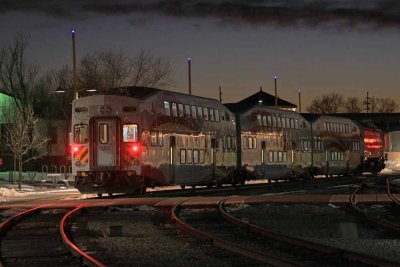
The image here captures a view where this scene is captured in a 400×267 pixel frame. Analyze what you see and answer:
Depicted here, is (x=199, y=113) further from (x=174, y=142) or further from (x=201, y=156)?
(x=174, y=142)

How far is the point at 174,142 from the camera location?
27.7 meters

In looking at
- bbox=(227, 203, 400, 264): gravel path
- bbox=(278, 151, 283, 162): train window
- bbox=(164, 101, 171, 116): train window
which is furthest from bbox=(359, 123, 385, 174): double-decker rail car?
bbox=(227, 203, 400, 264): gravel path

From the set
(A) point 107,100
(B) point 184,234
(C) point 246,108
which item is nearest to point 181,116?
(A) point 107,100

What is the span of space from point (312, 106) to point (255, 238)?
175 m

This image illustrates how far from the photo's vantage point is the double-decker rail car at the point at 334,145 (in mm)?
45094

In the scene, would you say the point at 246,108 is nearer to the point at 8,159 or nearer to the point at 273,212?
the point at 273,212

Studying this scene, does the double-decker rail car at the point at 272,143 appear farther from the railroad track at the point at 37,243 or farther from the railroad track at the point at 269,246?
the railroad track at the point at 269,246

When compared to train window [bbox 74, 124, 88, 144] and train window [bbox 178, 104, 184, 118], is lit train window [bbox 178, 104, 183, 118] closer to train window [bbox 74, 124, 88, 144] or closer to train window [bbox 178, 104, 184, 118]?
train window [bbox 178, 104, 184, 118]

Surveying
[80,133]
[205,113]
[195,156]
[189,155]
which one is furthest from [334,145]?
[80,133]

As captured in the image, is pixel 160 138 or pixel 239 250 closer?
pixel 239 250

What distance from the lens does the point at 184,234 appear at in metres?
14.6

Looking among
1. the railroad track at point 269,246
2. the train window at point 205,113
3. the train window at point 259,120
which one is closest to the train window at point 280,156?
the train window at point 259,120

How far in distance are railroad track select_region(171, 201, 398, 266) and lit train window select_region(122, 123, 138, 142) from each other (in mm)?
7472

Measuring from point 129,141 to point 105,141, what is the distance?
0.90 metres
